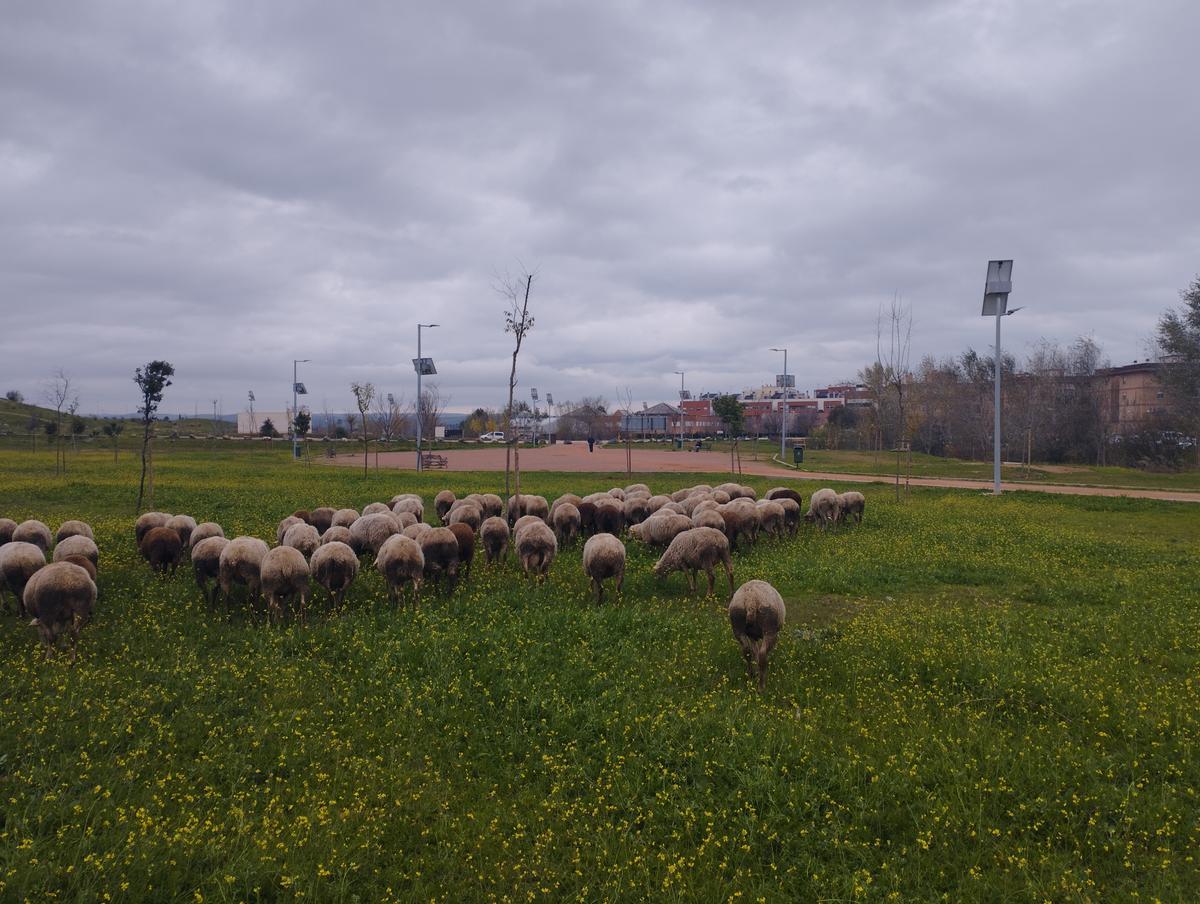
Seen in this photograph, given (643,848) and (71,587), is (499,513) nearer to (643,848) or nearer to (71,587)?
(71,587)

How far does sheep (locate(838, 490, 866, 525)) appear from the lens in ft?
60.5

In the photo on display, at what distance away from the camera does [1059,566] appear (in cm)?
1306

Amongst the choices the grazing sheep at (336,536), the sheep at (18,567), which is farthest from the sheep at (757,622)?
the sheep at (18,567)

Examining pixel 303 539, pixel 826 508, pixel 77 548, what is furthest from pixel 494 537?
→ pixel 826 508

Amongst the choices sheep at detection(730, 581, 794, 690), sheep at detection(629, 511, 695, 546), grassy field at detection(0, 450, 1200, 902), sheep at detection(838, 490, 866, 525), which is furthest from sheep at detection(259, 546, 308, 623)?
sheep at detection(838, 490, 866, 525)

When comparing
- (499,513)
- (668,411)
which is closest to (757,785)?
(499,513)

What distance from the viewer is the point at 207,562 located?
33.9 ft

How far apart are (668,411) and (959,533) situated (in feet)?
343

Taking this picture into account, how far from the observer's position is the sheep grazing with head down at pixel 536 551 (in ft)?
37.7

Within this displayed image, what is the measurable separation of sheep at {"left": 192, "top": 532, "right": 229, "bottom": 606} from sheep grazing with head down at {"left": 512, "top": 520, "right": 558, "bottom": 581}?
16.0 feet

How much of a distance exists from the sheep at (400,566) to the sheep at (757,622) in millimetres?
5248

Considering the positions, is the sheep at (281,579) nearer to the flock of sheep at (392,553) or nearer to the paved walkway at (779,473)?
the flock of sheep at (392,553)

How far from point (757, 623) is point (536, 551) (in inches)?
203

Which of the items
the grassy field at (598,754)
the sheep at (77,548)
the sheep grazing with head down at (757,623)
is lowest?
the grassy field at (598,754)
